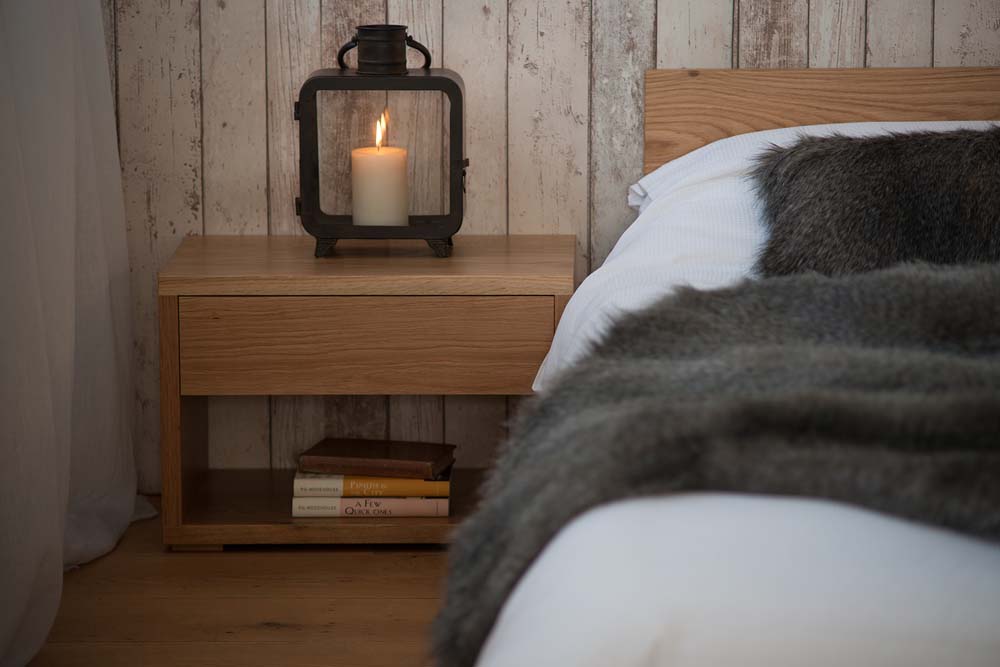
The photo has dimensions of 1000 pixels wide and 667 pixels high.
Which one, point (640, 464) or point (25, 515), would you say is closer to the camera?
point (640, 464)

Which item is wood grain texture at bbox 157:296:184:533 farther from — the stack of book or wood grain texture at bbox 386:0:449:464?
wood grain texture at bbox 386:0:449:464

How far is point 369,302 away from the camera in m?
1.78

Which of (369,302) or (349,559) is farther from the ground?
(369,302)

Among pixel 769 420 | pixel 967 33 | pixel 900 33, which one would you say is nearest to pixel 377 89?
pixel 900 33

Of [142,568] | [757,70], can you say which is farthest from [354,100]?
[142,568]

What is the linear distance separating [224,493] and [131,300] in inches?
16.0

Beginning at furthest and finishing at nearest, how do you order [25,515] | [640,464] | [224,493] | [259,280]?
[224,493] < [259,280] < [25,515] < [640,464]

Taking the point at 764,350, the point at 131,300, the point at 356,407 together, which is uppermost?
the point at 764,350

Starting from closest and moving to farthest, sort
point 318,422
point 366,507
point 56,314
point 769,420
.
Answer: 1. point 769,420
2. point 56,314
3. point 366,507
4. point 318,422

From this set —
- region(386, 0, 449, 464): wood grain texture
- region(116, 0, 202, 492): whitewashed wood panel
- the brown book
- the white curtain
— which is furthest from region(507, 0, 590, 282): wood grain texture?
the white curtain

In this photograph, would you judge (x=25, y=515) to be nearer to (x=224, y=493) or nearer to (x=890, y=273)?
(x=224, y=493)

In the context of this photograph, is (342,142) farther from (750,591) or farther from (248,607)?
(750,591)

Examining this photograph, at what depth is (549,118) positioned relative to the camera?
6.88ft

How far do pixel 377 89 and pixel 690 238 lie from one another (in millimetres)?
610
